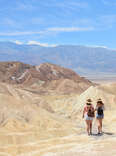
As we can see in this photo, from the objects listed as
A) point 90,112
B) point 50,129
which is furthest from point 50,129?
point 90,112

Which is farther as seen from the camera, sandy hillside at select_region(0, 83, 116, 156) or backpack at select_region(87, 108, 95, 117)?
sandy hillside at select_region(0, 83, 116, 156)

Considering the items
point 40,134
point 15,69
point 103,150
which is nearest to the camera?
point 103,150

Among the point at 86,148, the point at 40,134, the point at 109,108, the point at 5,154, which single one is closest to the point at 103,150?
the point at 86,148

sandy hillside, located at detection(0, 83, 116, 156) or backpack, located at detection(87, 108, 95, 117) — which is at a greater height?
backpack, located at detection(87, 108, 95, 117)

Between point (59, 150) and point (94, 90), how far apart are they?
36.7 metres

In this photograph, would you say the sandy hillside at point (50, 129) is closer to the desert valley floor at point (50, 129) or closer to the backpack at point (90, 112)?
the desert valley floor at point (50, 129)

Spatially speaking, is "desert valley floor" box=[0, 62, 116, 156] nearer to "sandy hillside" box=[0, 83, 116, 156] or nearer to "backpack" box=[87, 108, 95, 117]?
"sandy hillside" box=[0, 83, 116, 156]

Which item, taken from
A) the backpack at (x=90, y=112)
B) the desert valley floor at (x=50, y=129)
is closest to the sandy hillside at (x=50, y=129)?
the desert valley floor at (x=50, y=129)

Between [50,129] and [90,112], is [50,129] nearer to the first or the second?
[50,129]

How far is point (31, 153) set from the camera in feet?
61.2

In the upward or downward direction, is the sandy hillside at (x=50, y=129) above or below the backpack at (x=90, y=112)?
below

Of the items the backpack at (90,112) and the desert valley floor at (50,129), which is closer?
the backpack at (90,112)

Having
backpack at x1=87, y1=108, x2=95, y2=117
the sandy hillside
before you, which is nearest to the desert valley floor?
the sandy hillside

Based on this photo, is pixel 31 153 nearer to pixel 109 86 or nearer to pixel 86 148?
pixel 86 148
